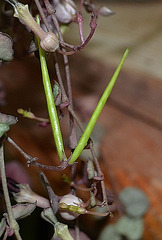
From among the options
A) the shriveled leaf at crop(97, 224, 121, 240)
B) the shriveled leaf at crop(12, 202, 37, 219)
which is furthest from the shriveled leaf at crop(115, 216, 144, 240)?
the shriveled leaf at crop(12, 202, 37, 219)

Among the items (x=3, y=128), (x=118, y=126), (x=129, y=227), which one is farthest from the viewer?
(x=118, y=126)

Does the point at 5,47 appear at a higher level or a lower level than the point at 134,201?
higher

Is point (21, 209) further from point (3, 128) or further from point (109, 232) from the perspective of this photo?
point (109, 232)

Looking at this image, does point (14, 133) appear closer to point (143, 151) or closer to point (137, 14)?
point (143, 151)

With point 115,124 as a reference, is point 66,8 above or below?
above

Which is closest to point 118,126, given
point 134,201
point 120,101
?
point 120,101

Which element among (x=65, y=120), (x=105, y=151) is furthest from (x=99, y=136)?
(x=65, y=120)

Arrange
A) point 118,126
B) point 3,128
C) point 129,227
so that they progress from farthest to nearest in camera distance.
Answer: point 118,126, point 129,227, point 3,128
